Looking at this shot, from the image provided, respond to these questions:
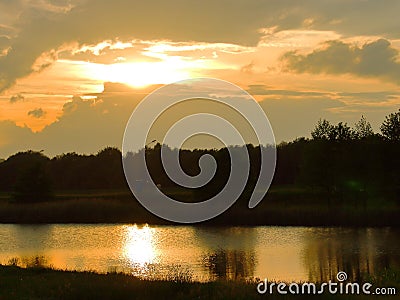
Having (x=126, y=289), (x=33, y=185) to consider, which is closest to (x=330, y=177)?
(x=33, y=185)

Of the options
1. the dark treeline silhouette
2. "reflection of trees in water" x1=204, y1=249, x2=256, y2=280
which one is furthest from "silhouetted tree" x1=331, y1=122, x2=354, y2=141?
"reflection of trees in water" x1=204, y1=249, x2=256, y2=280

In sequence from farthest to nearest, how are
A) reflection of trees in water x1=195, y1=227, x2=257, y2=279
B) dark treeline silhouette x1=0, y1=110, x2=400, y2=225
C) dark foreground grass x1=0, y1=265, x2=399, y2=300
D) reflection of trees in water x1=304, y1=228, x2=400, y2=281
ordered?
dark treeline silhouette x1=0, y1=110, x2=400, y2=225
reflection of trees in water x1=304, y1=228, x2=400, y2=281
reflection of trees in water x1=195, y1=227, x2=257, y2=279
dark foreground grass x1=0, y1=265, x2=399, y2=300

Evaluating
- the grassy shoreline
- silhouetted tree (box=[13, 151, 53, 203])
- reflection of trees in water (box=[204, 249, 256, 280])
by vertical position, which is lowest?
reflection of trees in water (box=[204, 249, 256, 280])

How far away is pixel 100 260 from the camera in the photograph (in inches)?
1441

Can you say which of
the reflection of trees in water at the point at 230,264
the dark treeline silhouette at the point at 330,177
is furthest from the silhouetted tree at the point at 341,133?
the reflection of trees in water at the point at 230,264

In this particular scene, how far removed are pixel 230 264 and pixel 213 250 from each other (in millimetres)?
6439

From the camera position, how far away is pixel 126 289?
64.3 feet

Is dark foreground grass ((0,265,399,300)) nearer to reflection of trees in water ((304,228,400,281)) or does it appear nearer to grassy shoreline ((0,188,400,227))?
reflection of trees in water ((304,228,400,281))

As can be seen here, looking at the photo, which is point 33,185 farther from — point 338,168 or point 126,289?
point 126,289

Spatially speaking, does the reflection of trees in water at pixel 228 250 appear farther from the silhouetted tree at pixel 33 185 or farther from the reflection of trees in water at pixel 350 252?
the silhouetted tree at pixel 33 185

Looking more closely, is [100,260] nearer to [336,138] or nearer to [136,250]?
[136,250]

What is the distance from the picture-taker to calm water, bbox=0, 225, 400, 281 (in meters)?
32.8

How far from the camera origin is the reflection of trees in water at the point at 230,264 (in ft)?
102

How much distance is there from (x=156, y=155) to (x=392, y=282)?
Result: 95.7 m
